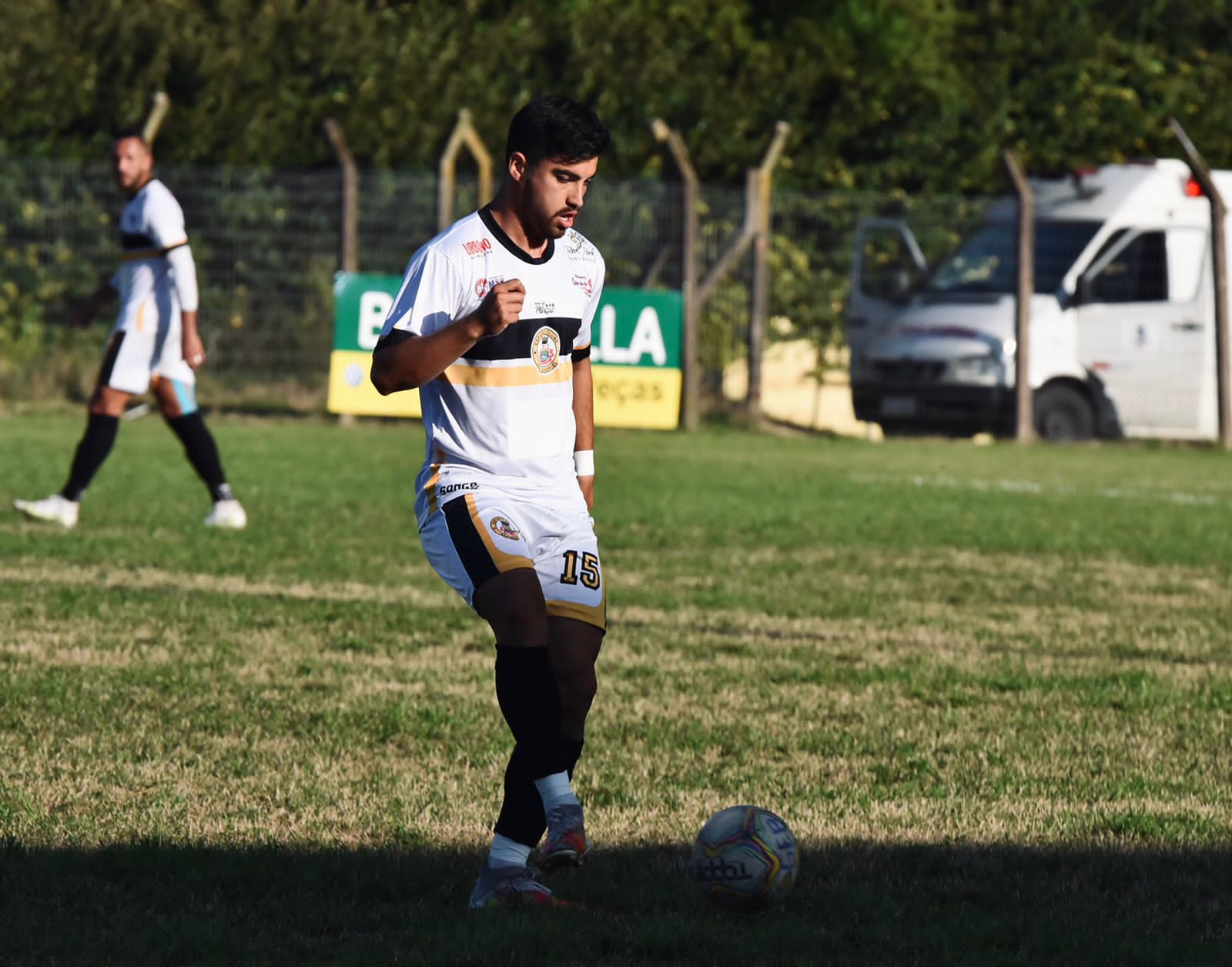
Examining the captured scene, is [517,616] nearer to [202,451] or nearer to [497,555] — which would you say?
[497,555]

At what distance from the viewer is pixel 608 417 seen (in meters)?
19.5

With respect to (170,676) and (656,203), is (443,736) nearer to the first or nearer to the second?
(170,676)

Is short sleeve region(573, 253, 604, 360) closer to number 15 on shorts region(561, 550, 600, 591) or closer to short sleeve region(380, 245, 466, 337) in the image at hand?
short sleeve region(380, 245, 466, 337)

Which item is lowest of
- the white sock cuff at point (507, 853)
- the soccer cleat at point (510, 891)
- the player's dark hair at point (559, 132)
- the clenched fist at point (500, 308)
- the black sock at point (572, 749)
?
the soccer cleat at point (510, 891)

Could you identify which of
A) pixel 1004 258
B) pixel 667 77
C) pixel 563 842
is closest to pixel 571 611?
pixel 563 842

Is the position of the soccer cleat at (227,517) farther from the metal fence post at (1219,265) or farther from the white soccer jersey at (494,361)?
the metal fence post at (1219,265)

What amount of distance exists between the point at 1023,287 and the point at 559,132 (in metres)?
16.5

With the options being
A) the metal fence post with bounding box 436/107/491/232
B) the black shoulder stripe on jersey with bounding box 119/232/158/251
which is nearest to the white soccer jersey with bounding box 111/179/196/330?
the black shoulder stripe on jersey with bounding box 119/232/158/251

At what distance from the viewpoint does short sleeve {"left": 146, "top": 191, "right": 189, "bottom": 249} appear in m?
10.7

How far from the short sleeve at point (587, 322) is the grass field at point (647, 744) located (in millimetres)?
1169

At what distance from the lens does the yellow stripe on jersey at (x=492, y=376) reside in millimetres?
4387

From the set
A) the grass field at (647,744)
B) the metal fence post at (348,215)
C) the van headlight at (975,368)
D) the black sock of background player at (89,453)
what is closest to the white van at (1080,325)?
the van headlight at (975,368)

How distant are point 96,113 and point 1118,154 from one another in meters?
15.2

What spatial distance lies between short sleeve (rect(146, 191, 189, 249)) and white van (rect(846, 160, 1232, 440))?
11043mm
